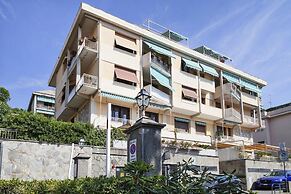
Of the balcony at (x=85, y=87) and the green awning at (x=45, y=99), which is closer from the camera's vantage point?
the balcony at (x=85, y=87)

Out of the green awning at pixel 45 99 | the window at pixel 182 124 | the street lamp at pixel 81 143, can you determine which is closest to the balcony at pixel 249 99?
the window at pixel 182 124

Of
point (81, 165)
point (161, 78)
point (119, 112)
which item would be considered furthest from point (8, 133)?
point (161, 78)

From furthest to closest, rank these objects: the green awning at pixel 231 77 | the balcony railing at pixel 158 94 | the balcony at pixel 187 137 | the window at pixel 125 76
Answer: the green awning at pixel 231 77, the balcony at pixel 187 137, the balcony railing at pixel 158 94, the window at pixel 125 76

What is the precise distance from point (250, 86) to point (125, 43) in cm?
1850

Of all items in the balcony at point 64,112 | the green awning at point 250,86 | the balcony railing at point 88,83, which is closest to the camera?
the balcony railing at point 88,83

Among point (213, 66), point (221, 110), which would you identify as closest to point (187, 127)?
point (221, 110)

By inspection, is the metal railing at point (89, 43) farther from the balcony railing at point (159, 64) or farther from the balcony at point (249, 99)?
the balcony at point (249, 99)

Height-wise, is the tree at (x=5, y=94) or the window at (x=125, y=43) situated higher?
the window at (x=125, y=43)

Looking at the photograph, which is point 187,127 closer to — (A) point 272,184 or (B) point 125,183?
(A) point 272,184

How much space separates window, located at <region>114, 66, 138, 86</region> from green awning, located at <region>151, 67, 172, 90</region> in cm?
176

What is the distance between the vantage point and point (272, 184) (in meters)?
20.7

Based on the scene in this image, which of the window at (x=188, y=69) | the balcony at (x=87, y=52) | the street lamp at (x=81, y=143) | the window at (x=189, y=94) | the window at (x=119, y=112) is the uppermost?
the window at (x=188, y=69)

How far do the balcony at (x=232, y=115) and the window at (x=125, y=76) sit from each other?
12487 millimetres

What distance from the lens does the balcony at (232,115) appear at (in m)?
34.9
